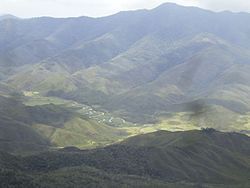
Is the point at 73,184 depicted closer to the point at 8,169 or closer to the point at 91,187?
the point at 91,187

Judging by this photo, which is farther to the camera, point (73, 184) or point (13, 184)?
point (73, 184)

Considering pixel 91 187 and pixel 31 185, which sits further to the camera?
pixel 91 187

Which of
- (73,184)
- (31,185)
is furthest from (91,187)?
(31,185)

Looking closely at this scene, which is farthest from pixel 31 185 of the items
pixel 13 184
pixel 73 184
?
pixel 73 184

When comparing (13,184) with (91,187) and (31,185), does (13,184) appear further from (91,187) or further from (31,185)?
(91,187)

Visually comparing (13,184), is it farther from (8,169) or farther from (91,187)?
(91,187)
